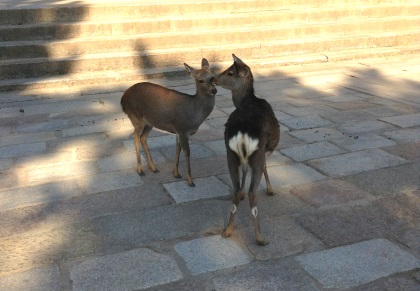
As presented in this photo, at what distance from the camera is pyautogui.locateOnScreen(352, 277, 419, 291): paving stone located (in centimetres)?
295

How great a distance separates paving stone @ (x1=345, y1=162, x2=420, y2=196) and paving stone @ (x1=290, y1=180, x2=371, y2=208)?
130 millimetres

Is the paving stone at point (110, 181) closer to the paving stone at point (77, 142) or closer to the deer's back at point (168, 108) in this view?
the deer's back at point (168, 108)

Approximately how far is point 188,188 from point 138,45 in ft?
19.9

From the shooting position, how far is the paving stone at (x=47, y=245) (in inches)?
131

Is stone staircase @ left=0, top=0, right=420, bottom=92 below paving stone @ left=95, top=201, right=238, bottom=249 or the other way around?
the other way around

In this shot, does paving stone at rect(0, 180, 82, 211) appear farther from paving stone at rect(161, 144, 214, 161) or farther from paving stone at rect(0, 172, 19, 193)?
paving stone at rect(161, 144, 214, 161)

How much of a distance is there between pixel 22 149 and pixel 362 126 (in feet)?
14.6

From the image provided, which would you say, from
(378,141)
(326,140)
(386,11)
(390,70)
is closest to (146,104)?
(326,140)

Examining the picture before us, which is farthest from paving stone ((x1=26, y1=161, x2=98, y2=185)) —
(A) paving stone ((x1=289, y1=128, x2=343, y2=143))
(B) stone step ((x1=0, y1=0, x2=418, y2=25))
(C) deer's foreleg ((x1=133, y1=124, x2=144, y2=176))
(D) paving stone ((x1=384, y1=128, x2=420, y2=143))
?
(B) stone step ((x1=0, y1=0, x2=418, y2=25))

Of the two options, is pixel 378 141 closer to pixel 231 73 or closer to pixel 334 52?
pixel 231 73

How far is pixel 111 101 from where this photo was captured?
7.80 metres

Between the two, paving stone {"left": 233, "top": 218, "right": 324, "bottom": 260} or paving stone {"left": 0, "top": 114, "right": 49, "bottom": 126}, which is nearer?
paving stone {"left": 233, "top": 218, "right": 324, "bottom": 260}

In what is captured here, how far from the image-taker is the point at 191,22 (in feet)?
34.8

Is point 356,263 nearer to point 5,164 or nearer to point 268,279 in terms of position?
point 268,279
